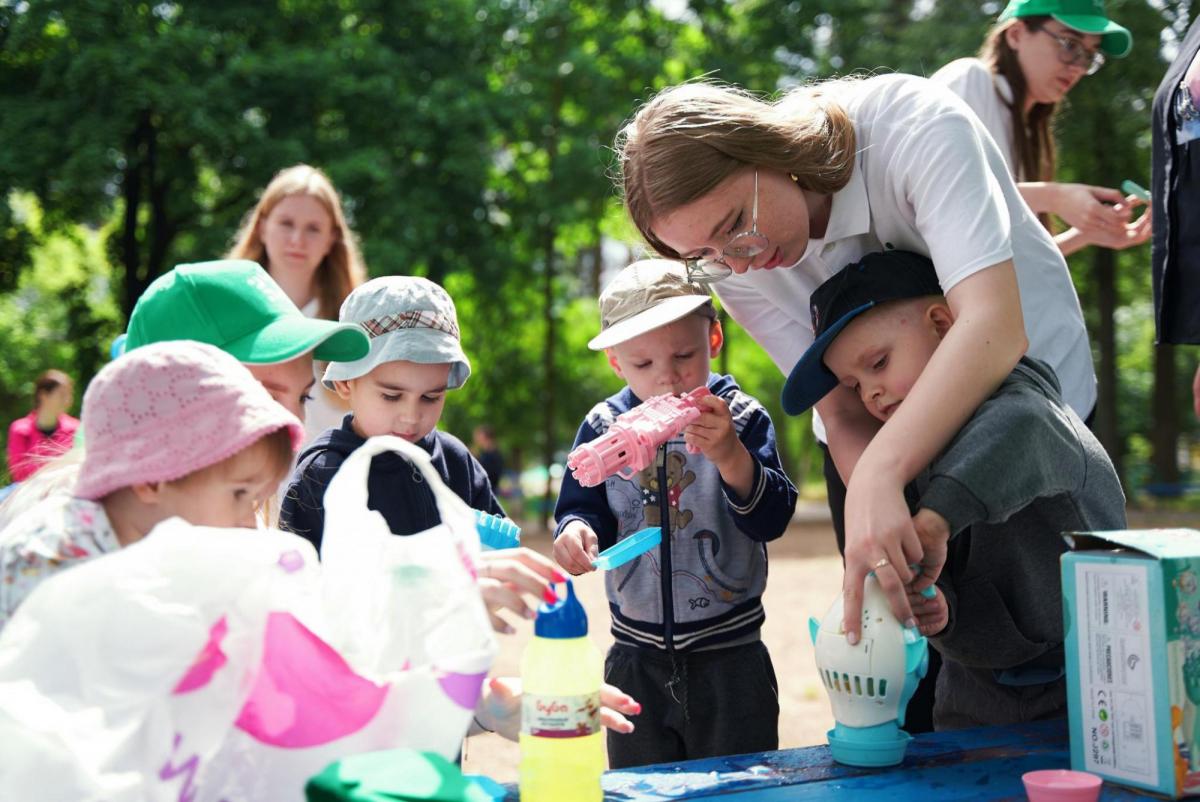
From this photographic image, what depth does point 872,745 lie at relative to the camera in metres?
1.79

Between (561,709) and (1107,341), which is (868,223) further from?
(1107,341)

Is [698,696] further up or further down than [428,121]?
further down

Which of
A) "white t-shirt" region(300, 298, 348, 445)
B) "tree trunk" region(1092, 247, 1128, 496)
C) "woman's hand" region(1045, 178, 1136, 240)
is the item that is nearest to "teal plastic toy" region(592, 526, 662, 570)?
"white t-shirt" region(300, 298, 348, 445)

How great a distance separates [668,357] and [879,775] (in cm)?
120

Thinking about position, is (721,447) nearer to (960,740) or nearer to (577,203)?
(960,740)

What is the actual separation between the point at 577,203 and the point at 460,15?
3.31 meters

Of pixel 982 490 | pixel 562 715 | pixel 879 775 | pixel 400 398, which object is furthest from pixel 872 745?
pixel 400 398

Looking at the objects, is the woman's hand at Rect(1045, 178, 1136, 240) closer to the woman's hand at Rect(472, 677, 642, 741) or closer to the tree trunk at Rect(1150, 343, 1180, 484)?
the woman's hand at Rect(472, 677, 642, 741)

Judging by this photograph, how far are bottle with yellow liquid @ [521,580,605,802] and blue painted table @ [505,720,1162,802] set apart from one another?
12 centimetres

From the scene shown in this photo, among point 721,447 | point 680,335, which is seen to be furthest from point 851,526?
point 680,335

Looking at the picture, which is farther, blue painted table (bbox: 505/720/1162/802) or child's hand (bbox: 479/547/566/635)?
blue painted table (bbox: 505/720/1162/802)

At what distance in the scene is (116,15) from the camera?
1459 cm

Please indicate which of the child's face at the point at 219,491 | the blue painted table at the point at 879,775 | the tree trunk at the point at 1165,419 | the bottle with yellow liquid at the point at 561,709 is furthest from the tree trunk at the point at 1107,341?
the child's face at the point at 219,491

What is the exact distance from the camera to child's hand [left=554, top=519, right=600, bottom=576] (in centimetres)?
239
